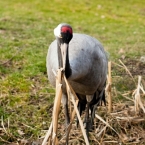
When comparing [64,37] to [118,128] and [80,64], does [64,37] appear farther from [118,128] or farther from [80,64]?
[118,128]

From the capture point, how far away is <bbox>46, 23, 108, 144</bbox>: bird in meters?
3.22

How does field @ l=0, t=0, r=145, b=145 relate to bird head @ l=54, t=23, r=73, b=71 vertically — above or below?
below

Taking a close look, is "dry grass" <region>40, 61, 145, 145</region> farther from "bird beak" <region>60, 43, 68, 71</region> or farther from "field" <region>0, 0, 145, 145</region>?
"bird beak" <region>60, 43, 68, 71</region>

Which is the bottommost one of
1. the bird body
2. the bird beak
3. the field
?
the field

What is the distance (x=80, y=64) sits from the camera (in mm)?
3523

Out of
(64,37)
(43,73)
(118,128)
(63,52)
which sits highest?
(64,37)

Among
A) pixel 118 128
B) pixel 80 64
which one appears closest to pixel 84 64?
pixel 80 64

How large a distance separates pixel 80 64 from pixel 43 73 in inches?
93.5

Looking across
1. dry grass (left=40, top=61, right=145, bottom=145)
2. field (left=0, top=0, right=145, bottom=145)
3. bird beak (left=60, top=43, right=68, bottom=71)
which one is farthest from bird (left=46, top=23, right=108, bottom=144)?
field (left=0, top=0, right=145, bottom=145)

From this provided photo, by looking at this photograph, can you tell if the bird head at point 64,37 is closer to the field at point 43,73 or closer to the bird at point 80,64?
the bird at point 80,64

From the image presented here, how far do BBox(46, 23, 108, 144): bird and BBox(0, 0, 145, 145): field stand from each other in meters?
0.38

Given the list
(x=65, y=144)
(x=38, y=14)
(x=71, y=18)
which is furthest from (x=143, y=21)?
(x=65, y=144)

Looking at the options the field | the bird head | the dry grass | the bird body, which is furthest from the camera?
the field

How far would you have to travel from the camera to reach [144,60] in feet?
21.6
